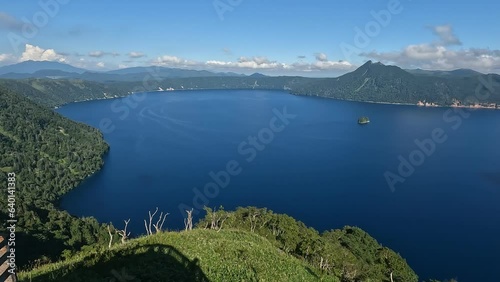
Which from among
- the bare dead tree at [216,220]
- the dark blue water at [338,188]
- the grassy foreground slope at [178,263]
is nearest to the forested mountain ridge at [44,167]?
the dark blue water at [338,188]

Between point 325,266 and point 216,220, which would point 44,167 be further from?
point 325,266

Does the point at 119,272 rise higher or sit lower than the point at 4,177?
higher

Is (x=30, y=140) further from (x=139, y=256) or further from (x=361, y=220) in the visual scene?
(x=139, y=256)

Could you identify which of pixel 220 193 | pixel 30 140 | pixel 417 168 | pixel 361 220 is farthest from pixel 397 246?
pixel 30 140

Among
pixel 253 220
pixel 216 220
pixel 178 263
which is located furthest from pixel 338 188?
pixel 178 263

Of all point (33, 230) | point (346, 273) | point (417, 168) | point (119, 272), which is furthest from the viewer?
point (417, 168)
